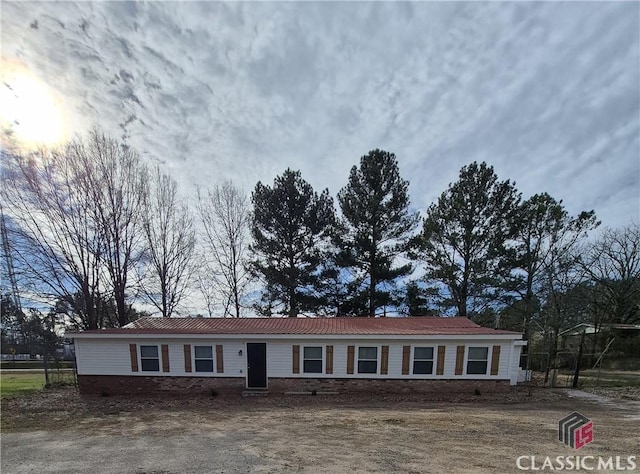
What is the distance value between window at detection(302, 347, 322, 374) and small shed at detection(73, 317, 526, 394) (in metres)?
0.04

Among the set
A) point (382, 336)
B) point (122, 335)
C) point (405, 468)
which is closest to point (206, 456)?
point (405, 468)

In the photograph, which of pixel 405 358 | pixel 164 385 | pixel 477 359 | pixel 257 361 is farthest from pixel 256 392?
pixel 477 359

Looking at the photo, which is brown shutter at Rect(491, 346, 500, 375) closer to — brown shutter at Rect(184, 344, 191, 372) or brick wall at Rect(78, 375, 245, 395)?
brick wall at Rect(78, 375, 245, 395)

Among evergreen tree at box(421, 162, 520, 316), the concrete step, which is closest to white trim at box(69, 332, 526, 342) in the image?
the concrete step

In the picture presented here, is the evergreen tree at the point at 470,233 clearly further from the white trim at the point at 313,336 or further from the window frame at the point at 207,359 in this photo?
the window frame at the point at 207,359

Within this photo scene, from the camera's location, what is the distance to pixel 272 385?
1142 centimetres

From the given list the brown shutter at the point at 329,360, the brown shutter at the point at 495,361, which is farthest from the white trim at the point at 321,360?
the brown shutter at the point at 495,361

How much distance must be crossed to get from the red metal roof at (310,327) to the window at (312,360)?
74cm

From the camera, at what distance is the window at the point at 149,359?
1163 centimetres

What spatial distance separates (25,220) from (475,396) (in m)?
20.7

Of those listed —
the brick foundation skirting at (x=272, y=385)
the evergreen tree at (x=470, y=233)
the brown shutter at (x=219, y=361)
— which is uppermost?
the evergreen tree at (x=470, y=233)

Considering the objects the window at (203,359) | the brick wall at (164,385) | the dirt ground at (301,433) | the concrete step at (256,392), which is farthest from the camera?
the window at (203,359)

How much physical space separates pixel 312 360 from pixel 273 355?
1.53m

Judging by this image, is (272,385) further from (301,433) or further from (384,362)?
(301,433)
